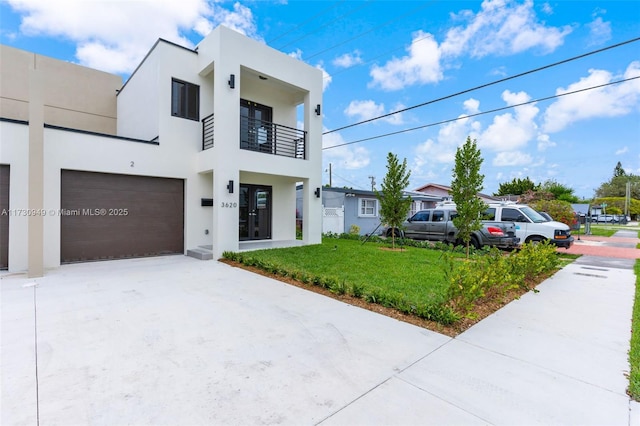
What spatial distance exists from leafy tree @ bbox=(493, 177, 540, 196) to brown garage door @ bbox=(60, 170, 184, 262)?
54.5 meters

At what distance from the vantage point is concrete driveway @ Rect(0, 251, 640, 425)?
93.1 inches

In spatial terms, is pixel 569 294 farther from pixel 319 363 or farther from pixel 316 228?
pixel 316 228

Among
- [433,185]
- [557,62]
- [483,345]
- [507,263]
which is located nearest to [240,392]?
[483,345]

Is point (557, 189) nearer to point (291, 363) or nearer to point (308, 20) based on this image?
point (308, 20)

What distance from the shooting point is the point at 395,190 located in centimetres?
1107

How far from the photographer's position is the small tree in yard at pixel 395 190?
11.0 m

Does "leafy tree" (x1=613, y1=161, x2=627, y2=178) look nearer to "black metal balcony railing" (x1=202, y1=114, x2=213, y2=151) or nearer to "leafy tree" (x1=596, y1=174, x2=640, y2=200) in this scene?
"leafy tree" (x1=596, y1=174, x2=640, y2=200)

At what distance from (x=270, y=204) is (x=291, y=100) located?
4.45 meters

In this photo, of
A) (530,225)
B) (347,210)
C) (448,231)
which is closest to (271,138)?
(347,210)

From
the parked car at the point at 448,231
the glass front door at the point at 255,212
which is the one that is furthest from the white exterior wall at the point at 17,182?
the parked car at the point at 448,231

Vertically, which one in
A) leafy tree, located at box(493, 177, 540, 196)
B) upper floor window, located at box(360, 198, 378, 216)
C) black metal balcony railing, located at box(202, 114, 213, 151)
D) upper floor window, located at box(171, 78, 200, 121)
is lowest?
upper floor window, located at box(360, 198, 378, 216)

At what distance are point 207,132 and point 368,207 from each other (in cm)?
1085

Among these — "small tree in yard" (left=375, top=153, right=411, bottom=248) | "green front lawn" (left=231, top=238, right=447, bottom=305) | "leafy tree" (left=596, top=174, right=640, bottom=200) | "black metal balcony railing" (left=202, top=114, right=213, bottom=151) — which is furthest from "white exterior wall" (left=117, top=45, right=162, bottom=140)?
"leafy tree" (left=596, top=174, right=640, bottom=200)

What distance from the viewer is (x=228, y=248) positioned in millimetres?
9109
